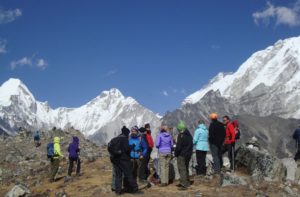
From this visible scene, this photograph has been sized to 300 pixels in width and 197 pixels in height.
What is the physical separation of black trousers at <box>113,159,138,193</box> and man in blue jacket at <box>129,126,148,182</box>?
4.05 feet

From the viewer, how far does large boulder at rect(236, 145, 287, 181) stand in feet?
79.4

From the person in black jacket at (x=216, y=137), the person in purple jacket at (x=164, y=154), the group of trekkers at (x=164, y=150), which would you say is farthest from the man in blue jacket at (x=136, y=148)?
the person in black jacket at (x=216, y=137)

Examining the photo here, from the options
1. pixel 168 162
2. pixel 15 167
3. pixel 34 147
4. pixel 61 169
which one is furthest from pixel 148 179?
pixel 34 147

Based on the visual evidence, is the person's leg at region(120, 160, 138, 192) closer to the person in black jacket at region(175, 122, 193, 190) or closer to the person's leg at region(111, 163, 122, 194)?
the person's leg at region(111, 163, 122, 194)

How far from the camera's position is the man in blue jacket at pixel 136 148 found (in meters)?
23.4

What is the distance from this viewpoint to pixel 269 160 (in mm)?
24344

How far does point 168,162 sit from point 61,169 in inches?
535

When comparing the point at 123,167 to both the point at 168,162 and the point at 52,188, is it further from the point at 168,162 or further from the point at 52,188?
the point at 52,188

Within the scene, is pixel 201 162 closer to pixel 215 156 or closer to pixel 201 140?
pixel 215 156

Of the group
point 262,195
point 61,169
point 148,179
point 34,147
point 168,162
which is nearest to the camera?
point 262,195

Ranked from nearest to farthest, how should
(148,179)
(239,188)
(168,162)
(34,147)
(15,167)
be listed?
(239,188)
(168,162)
(148,179)
(15,167)
(34,147)

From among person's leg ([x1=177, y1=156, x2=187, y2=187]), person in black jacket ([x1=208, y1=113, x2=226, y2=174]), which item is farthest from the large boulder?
person's leg ([x1=177, y1=156, x2=187, y2=187])

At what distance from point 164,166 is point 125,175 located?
235cm

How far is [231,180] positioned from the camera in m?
22.5
